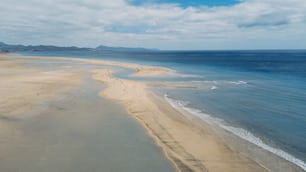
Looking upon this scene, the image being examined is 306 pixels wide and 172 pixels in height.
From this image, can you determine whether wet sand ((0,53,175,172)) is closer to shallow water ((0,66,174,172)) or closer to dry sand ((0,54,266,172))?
shallow water ((0,66,174,172))

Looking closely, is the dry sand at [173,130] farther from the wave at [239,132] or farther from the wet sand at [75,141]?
the wave at [239,132]

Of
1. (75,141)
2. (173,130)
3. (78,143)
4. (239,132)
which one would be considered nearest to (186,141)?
(173,130)

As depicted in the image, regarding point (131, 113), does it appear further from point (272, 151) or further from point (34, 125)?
point (272, 151)

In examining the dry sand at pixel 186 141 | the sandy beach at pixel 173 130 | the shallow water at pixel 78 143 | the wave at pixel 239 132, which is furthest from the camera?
the wave at pixel 239 132

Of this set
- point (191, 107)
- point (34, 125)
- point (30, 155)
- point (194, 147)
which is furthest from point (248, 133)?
point (34, 125)

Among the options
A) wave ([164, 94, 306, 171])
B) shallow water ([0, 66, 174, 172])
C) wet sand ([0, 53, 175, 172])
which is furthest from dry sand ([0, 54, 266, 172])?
wave ([164, 94, 306, 171])

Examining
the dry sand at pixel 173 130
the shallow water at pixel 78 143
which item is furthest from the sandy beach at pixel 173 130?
the shallow water at pixel 78 143

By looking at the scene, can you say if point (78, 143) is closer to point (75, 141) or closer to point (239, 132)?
point (75, 141)
